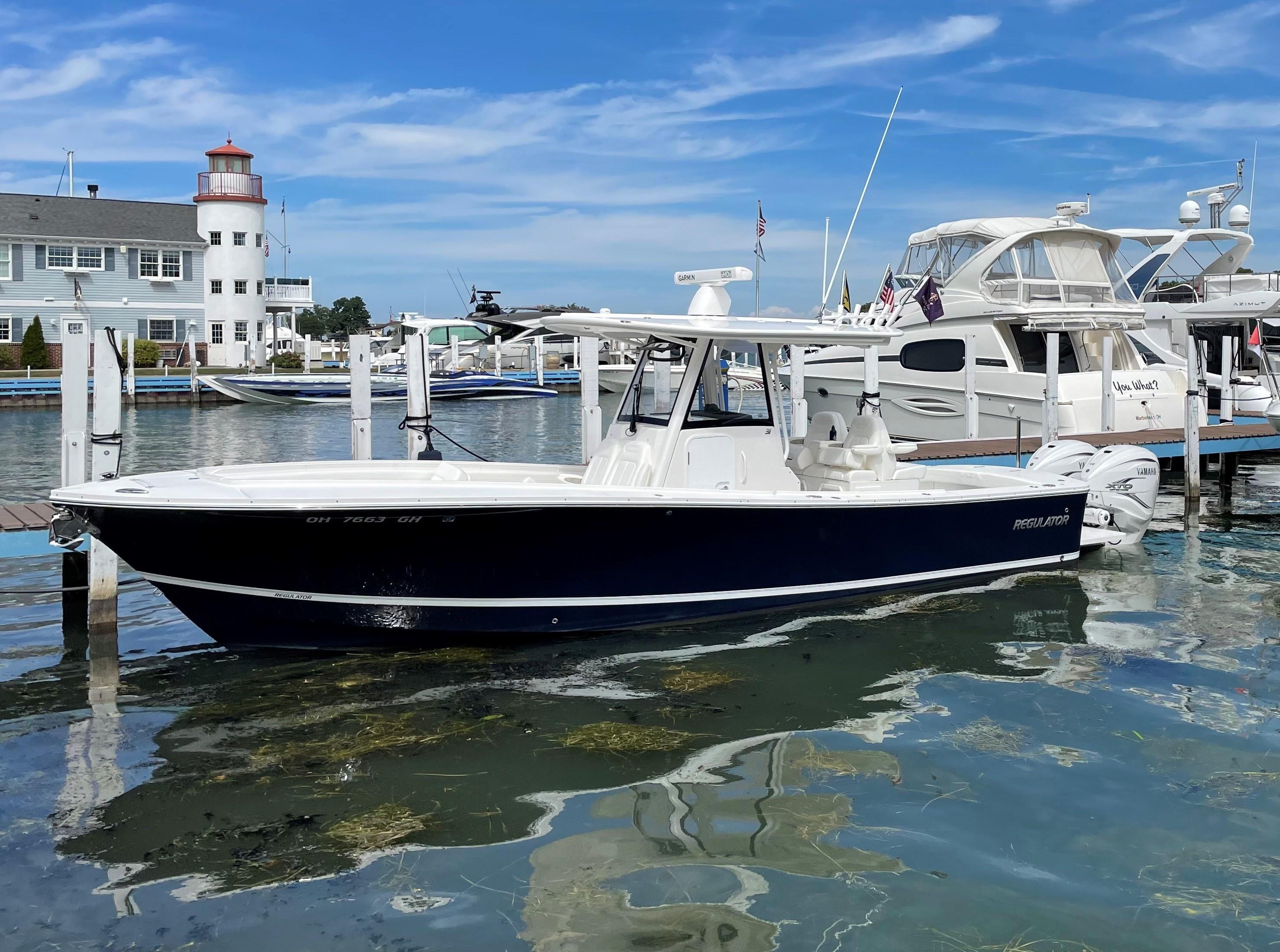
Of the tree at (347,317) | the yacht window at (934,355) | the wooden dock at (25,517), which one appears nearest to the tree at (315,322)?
the tree at (347,317)

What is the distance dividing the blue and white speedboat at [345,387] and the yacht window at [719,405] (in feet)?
95.9

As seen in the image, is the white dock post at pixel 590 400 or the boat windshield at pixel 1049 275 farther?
the boat windshield at pixel 1049 275

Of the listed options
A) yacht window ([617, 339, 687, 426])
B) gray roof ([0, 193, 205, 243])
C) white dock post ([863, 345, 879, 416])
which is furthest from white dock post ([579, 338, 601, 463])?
gray roof ([0, 193, 205, 243])

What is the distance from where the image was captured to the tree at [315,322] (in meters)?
82.6

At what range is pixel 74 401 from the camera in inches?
352

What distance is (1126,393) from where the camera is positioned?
1973cm

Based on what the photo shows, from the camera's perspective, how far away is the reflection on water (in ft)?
14.8

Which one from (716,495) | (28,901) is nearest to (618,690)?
(716,495)

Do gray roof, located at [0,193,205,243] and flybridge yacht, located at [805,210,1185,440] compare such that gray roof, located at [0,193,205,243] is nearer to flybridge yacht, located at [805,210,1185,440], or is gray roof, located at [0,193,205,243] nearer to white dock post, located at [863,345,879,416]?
flybridge yacht, located at [805,210,1185,440]

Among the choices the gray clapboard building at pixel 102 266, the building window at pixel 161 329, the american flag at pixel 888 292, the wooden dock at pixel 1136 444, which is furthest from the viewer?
the building window at pixel 161 329

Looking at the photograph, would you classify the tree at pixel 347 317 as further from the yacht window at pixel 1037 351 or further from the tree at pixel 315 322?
the yacht window at pixel 1037 351

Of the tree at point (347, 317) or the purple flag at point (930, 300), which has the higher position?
the tree at point (347, 317)

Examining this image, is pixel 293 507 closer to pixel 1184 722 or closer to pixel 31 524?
pixel 31 524

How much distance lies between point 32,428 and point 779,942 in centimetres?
3036
